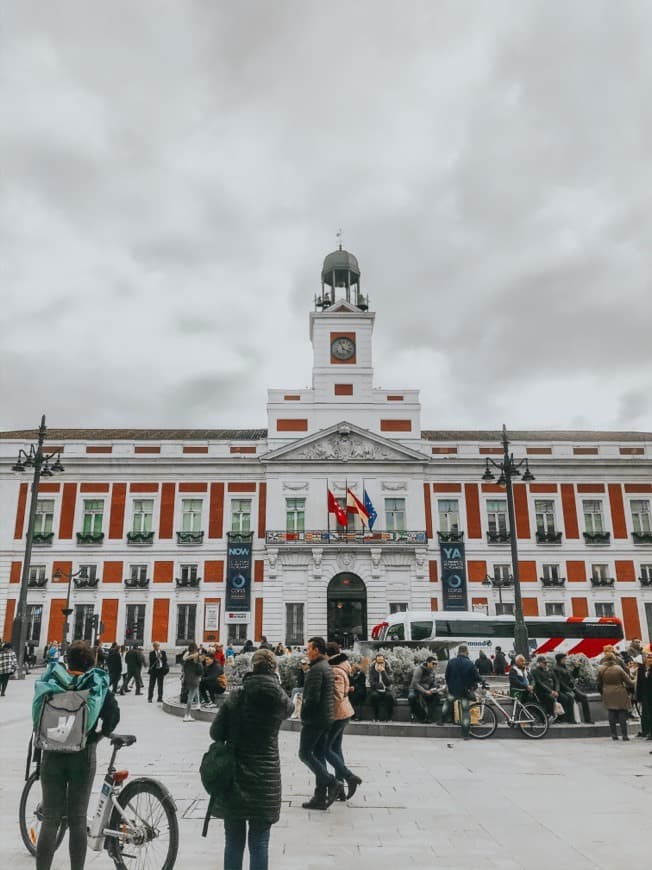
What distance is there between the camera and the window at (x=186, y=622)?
34.5 metres

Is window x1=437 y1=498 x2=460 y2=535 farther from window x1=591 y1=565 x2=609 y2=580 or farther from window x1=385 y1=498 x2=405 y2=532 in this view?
window x1=591 y1=565 x2=609 y2=580

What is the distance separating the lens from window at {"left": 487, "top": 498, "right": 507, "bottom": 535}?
36844 millimetres

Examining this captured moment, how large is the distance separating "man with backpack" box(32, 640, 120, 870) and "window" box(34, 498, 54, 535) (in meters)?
34.0

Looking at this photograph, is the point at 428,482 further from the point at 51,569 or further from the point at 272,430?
the point at 51,569

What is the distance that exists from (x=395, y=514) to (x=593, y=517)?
1074cm

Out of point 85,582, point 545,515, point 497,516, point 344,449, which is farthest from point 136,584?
point 545,515

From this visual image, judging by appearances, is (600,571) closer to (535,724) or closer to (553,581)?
(553,581)

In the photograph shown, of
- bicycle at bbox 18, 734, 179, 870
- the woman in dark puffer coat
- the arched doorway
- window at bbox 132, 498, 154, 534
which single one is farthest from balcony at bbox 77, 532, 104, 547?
the woman in dark puffer coat

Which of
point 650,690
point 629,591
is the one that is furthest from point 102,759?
point 629,591

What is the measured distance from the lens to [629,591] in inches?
1414

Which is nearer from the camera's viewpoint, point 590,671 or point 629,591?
point 590,671

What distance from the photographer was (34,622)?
113ft

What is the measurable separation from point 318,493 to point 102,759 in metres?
27.0

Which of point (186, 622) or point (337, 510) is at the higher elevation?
point (337, 510)
